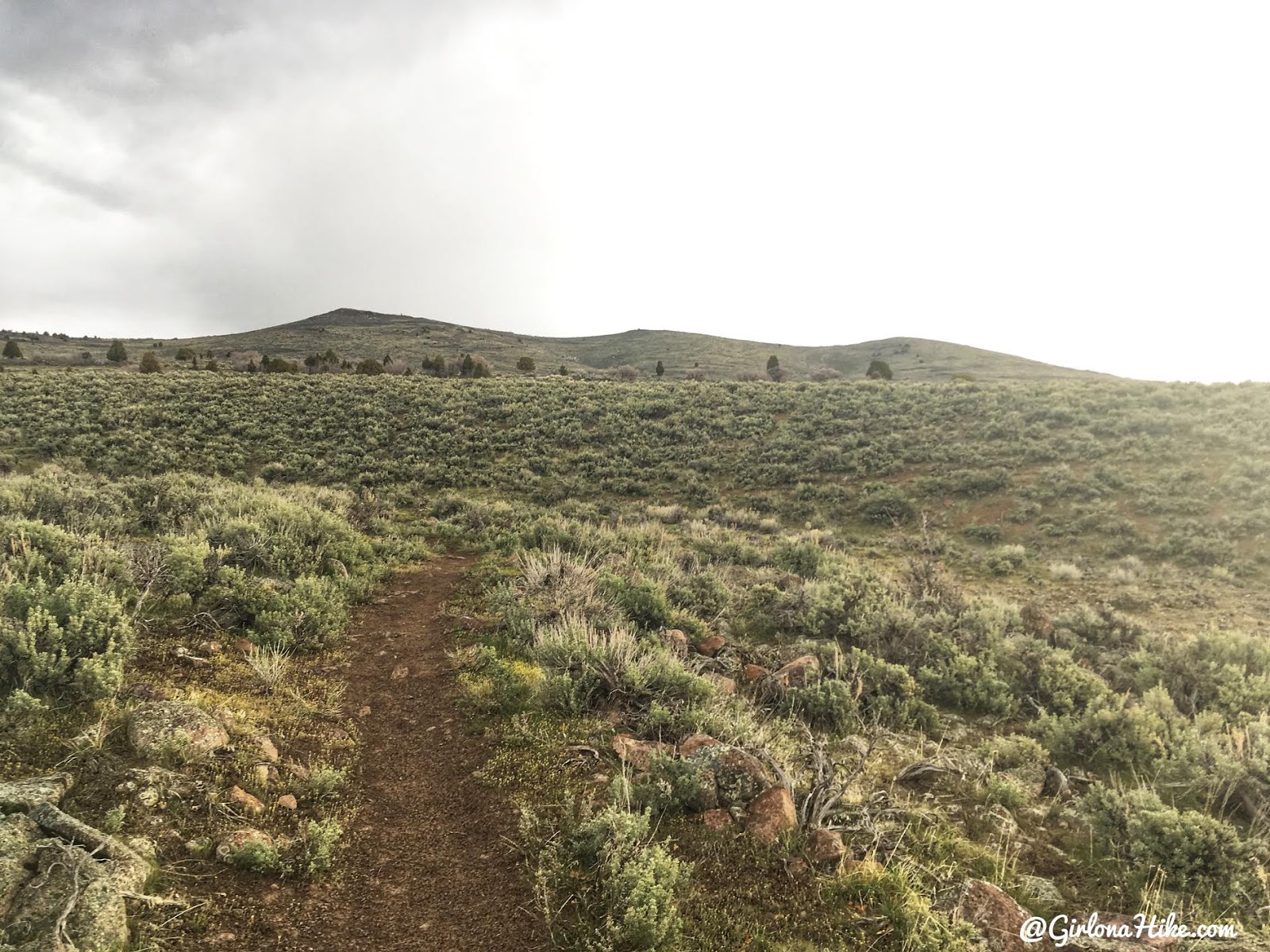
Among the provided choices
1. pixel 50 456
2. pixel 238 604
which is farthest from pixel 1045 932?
pixel 50 456

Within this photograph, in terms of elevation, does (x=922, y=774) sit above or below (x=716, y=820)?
below

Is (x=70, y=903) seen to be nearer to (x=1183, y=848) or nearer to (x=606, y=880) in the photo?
(x=606, y=880)

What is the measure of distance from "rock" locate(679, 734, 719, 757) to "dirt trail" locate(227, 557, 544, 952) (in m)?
1.43

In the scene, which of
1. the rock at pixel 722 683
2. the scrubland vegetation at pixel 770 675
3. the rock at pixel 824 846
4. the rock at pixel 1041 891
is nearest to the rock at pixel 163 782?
the scrubland vegetation at pixel 770 675

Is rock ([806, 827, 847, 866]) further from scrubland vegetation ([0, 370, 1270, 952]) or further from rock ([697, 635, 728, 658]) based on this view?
rock ([697, 635, 728, 658])

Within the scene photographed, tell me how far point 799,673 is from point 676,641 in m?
1.56

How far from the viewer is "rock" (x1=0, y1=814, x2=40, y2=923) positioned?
9.20ft

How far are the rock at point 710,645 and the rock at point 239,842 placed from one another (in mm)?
5223

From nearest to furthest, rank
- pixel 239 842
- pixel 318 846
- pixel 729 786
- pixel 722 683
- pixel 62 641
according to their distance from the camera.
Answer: pixel 239 842
pixel 318 846
pixel 729 786
pixel 62 641
pixel 722 683

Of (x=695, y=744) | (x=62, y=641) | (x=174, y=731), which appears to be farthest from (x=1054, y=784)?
(x=62, y=641)

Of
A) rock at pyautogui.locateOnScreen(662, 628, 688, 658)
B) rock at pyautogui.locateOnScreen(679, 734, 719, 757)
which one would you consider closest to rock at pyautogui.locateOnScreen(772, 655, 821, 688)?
rock at pyautogui.locateOnScreen(662, 628, 688, 658)

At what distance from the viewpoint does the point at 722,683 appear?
6.70 meters

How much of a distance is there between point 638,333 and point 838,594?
102 m

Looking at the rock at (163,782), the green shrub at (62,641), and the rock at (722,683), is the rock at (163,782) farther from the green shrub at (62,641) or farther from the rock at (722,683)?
the rock at (722,683)
